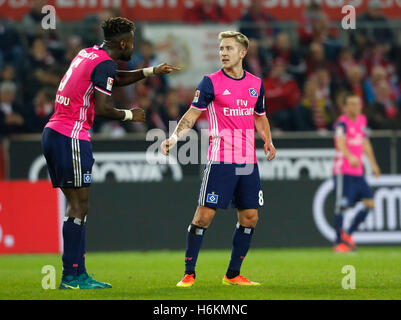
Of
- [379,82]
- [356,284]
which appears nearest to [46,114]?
[379,82]

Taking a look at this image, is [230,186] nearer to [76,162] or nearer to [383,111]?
[76,162]

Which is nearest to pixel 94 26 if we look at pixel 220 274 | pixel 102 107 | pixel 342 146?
pixel 342 146

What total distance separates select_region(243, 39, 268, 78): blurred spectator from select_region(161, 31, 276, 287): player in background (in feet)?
26.8

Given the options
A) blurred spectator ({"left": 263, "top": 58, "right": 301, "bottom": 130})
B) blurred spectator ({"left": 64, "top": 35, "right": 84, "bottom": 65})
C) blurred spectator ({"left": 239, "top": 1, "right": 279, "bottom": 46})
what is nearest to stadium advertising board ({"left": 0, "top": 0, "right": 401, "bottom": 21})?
blurred spectator ({"left": 239, "top": 1, "right": 279, "bottom": 46})

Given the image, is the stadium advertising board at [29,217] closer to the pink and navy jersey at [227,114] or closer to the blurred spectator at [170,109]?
the blurred spectator at [170,109]

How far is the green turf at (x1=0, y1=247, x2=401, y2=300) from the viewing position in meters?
7.23

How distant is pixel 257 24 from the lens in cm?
1747

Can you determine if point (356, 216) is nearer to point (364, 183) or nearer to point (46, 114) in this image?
point (364, 183)

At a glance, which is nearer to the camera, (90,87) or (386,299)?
(386,299)

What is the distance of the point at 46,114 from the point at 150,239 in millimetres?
2961

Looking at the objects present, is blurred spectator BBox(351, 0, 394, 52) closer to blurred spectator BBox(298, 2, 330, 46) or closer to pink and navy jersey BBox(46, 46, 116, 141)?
blurred spectator BBox(298, 2, 330, 46)

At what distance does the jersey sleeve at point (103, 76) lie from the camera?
7.64 metres

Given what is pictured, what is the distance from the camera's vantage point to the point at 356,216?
44.2 ft

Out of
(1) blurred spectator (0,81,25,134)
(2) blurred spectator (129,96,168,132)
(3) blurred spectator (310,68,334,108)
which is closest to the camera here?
(1) blurred spectator (0,81,25,134)
